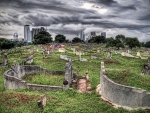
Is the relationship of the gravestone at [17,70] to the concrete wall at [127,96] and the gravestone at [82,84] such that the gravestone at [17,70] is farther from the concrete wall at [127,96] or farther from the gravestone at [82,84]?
the concrete wall at [127,96]

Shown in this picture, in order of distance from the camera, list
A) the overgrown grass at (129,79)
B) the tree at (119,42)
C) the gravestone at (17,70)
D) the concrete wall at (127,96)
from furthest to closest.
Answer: the tree at (119,42) → the gravestone at (17,70) → the overgrown grass at (129,79) → the concrete wall at (127,96)

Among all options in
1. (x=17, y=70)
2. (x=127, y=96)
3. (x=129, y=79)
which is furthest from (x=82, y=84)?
(x=17, y=70)

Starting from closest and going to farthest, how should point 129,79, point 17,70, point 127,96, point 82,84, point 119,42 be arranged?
point 127,96
point 129,79
point 82,84
point 17,70
point 119,42

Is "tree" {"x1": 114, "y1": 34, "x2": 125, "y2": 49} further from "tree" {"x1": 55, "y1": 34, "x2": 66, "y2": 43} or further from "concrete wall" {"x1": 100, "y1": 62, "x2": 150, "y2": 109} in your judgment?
"concrete wall" {"x1": 100, "y1": 62, "x2": 150, "y2": 109}

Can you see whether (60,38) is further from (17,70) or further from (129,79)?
(129,79)

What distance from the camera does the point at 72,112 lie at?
12570 millimetres

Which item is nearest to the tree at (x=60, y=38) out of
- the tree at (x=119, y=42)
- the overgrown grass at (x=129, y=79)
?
the tree at (x=119, y=42)

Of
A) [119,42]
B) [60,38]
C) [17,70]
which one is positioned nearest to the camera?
[17,70]

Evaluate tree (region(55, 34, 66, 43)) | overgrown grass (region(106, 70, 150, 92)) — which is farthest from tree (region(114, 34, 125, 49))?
overgrown grass (region(106, 70, 150, 92))

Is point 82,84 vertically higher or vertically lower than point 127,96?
lower

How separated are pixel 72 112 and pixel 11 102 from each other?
4853mm

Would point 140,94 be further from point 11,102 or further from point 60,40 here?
point 60,40

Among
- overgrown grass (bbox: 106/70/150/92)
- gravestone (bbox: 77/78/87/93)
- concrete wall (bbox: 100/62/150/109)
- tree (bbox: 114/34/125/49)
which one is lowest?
gravestone (bbox: 77/78/87/93)

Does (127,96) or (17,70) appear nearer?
(127,96)
